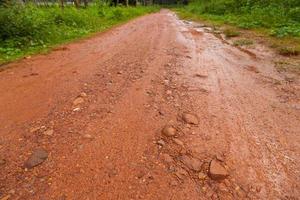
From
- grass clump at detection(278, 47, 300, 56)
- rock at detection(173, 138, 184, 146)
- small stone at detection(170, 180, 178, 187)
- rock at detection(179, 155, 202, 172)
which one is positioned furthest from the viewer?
grass clump at detection(278, 47, 300, 56)

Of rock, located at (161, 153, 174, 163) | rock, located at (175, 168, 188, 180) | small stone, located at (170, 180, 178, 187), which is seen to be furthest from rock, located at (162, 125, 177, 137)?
small stone, located at (170, 180, 178, 187)

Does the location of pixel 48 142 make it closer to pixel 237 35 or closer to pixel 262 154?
pixel 262 154

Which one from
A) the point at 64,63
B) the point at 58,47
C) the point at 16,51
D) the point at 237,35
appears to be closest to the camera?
the point at 64,63

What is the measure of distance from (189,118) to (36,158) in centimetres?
142

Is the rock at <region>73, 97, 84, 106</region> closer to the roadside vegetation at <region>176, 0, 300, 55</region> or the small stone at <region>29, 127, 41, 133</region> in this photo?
the small stone at <region>29, 127, 41, 133</region>

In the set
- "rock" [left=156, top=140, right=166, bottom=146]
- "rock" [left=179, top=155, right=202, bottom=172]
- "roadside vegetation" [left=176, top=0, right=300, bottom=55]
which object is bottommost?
"roadside vegetation" [left=176, top=0, right=300, bottom=55]

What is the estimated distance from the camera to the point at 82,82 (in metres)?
3.44

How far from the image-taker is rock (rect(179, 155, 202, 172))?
1837 mm

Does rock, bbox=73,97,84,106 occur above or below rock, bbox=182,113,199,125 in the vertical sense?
below

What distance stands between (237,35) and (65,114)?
234 inches

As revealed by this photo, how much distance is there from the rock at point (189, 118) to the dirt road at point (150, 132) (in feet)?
0.04

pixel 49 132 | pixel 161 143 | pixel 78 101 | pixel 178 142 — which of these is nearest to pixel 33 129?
pixel 49 132

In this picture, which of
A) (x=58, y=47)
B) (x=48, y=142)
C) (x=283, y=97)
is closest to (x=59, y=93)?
(x=48, y=142)

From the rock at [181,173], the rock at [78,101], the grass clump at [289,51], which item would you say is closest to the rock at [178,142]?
the rock at [181,173]
